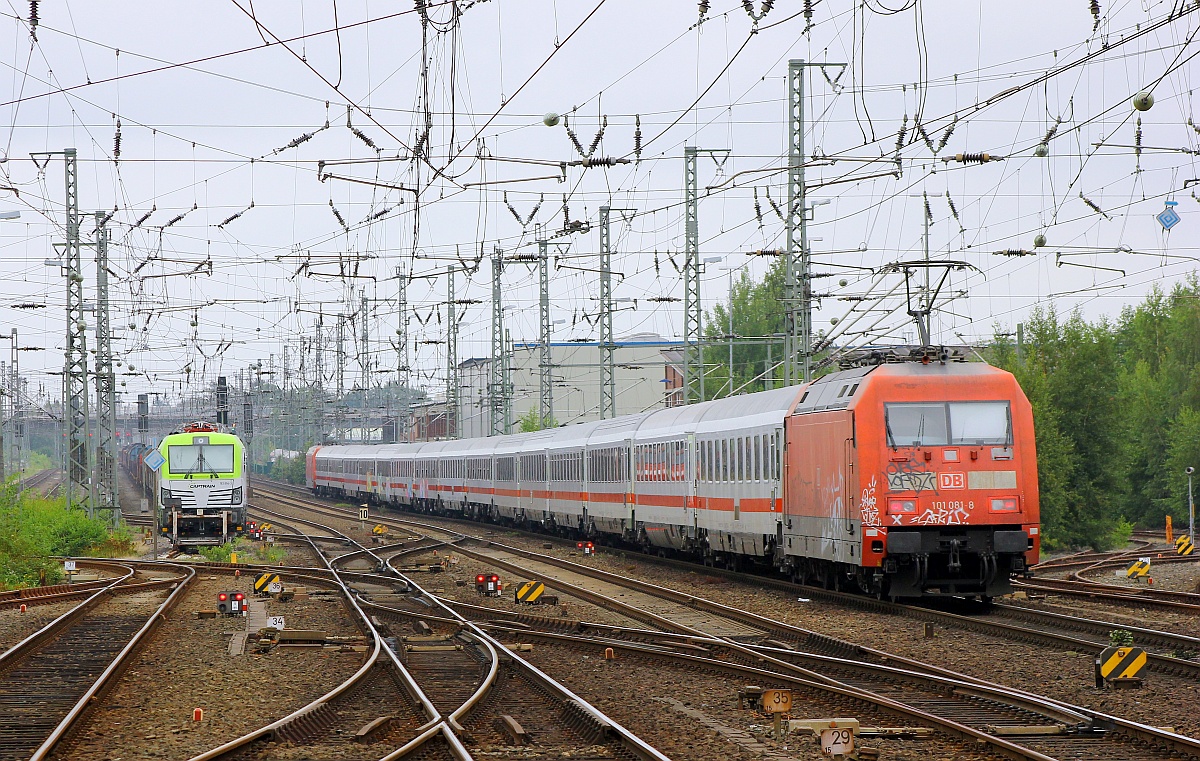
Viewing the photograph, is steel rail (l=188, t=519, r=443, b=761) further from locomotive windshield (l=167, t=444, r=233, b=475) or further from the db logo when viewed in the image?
locomotive windshield (l=167, t=444, r=233, b=475)

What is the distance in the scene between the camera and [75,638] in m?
17.1

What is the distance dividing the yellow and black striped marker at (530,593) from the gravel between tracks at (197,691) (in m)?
3.04

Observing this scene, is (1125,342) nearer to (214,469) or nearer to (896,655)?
(214,469)

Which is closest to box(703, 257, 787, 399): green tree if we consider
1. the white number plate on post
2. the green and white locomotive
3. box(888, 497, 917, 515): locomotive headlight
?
the green and white locomotive

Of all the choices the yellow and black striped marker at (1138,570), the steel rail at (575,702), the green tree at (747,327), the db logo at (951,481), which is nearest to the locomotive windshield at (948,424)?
the db logo at (951,481)

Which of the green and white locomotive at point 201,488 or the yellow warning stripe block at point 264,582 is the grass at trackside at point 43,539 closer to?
the green and white locomotive at point 201,488

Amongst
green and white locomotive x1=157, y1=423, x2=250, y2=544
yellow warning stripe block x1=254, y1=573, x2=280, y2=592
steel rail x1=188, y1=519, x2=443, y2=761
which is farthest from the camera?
green and white locomotive x1=157, y1=423, x2=250, y2=544

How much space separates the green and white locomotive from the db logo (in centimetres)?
2461

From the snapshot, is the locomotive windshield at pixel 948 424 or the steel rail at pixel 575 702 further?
the locomotive windshield at pixel 948 424

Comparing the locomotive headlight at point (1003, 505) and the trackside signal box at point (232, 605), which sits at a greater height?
the locomotive headlight at point (1003, 505)

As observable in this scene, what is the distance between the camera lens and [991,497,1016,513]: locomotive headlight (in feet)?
59.1

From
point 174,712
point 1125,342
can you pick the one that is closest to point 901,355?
point 174,712

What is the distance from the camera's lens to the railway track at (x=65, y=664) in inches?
412

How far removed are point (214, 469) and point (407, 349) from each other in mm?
16556
